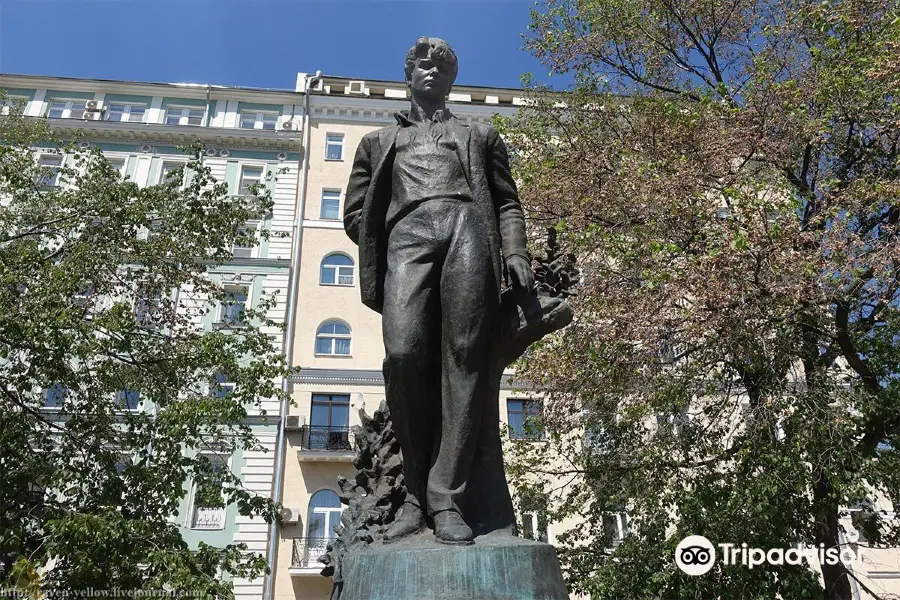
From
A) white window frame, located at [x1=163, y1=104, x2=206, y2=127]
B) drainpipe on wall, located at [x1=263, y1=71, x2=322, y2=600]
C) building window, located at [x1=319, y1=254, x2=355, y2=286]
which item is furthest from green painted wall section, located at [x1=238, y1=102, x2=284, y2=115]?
building window, located at [x1=319, y1=254, x2=355, y2=286]

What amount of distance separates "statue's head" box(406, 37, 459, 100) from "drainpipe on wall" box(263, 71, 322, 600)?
13.0m

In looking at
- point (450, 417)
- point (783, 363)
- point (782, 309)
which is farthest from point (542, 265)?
point (783, 363)

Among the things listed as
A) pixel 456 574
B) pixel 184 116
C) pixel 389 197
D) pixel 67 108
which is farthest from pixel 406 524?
pixel 67 108

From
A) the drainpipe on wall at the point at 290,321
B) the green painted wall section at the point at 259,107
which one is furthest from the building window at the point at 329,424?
the green painted wall section at the point at 259,107

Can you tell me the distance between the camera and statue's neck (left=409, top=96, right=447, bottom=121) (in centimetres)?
456

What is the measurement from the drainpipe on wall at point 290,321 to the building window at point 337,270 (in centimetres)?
96

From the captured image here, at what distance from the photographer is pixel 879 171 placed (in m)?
11.1

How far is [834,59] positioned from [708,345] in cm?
531

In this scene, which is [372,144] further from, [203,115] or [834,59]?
[203,115]

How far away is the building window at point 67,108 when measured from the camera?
28922mm

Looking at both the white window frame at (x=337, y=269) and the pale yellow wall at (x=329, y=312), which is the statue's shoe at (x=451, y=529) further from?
the white window frame at (x=337, y=269)

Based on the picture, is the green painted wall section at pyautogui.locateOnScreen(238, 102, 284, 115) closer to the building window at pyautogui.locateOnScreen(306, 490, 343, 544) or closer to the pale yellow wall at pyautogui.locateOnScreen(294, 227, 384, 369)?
the pale yellow wall at pyautogui.locateOnScreen(294, 227, 384, 369)

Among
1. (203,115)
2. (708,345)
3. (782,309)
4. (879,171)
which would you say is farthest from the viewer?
(203,115)

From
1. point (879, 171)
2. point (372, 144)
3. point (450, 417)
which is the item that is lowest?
point (450, 417)
